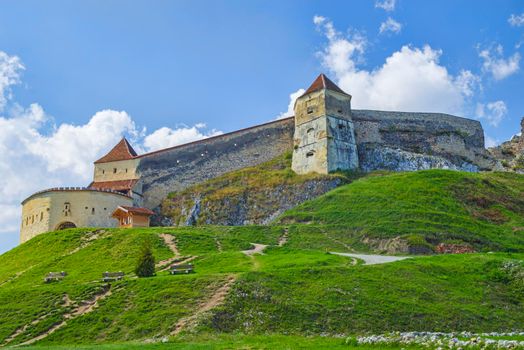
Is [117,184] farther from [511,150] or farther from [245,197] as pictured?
[511,150]

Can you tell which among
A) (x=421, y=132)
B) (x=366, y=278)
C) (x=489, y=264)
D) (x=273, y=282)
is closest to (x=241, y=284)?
(x=273, y=282)

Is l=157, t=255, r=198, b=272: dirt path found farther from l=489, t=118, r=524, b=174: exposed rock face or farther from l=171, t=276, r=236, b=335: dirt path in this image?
l=489, t=118, r=524, b=174: exposed rock face

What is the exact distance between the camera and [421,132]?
60844 millimetres

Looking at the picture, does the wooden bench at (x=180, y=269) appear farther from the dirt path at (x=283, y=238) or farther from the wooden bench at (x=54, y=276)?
the dirt path at (x=283, y=238)

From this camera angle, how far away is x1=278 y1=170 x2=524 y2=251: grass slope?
3528 cm

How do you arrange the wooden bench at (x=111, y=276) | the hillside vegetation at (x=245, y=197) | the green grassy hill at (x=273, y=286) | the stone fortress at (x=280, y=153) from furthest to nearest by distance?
the hillside vegetation at (x=245, y=197), the stone fortress at (x=280, y=153), the wooden bench at (x=111, y=276), the green grassy hill at (x=273, y=286)

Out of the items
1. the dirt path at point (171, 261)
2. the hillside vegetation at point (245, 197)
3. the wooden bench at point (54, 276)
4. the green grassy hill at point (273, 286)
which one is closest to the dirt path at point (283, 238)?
the green grassy hill at point (273, 286)

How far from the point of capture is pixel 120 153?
181ft

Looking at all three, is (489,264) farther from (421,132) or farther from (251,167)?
(421,132)

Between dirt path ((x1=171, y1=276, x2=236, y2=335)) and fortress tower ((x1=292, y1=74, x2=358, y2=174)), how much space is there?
91.0 ft

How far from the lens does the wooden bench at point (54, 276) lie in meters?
29.5

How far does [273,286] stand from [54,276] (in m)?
12.9

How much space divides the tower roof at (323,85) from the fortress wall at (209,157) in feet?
13.7

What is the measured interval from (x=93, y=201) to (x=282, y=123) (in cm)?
2053
